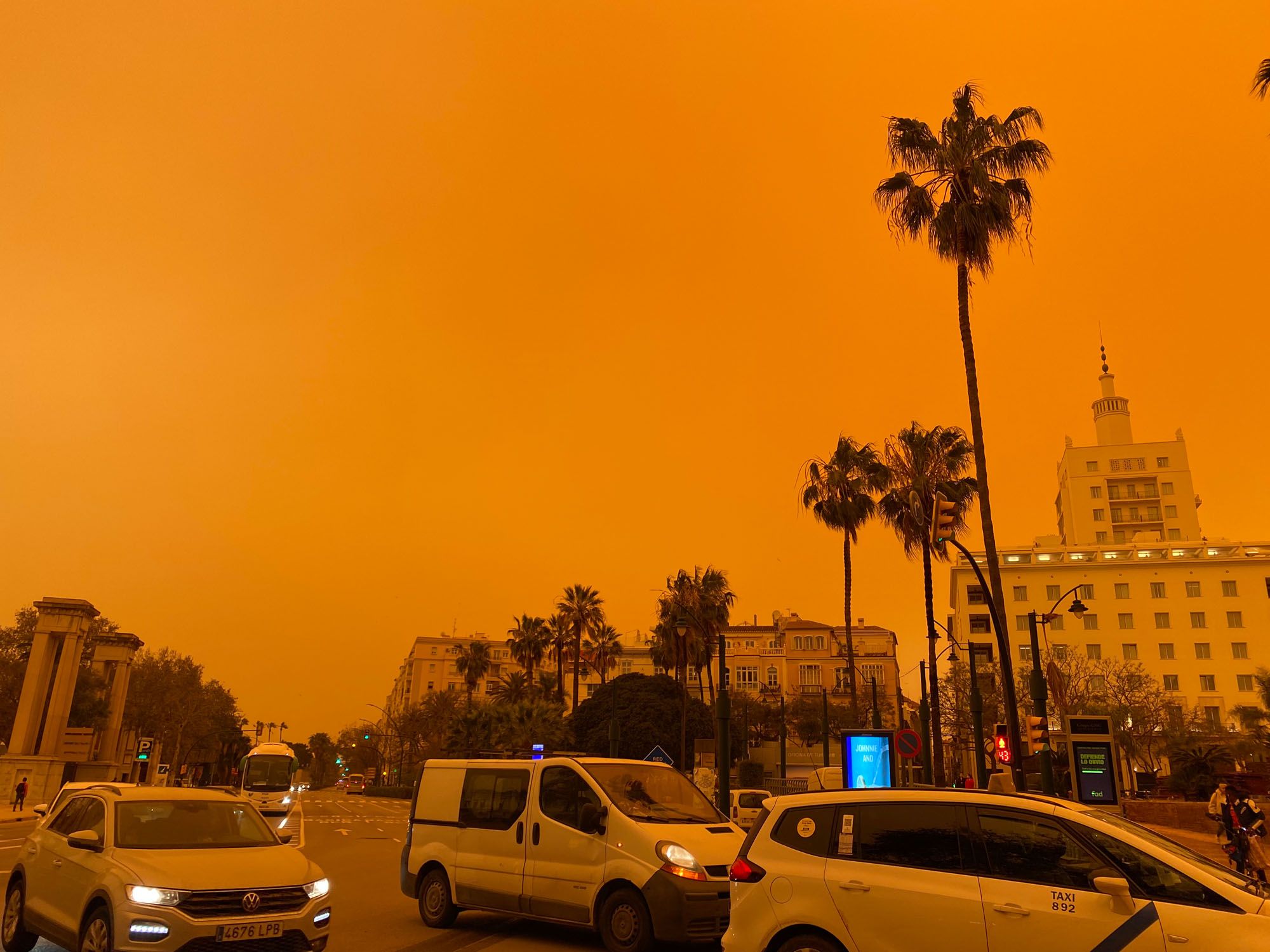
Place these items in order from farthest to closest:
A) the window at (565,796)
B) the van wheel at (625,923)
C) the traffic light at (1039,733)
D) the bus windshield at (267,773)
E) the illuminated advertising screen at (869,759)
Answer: the bus windshield at (267,773) < the traffic light at (1039,733) < the illuminated advertising screen at (869,759) < the window at (565,796) < the van wheel at (625,923)

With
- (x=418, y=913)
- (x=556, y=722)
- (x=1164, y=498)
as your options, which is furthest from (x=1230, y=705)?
(x=418, y=913)

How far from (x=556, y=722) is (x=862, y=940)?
5693cm

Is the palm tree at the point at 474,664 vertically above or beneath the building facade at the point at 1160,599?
beneath

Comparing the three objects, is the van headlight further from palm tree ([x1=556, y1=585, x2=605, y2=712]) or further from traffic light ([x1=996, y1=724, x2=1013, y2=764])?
palm tree ([x1=556, y1=585, x2=605, y2=712])

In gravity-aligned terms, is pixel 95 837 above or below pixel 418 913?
above

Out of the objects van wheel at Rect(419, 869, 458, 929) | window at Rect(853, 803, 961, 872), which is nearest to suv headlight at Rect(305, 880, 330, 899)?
van wheel at Rect(419, 869, 458, 929)

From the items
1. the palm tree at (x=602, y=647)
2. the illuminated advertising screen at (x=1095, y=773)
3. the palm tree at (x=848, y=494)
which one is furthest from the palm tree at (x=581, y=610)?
the illuminated advertising screen at (x=1095, y=773)

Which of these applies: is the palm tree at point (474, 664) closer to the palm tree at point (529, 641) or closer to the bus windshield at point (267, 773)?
the palm tree at point (529, 641)

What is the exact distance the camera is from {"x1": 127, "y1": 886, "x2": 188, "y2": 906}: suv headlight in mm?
6934

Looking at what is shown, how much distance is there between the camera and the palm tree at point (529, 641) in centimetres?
7469

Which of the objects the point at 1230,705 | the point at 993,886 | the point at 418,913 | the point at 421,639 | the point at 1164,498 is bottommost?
the point at 418,913

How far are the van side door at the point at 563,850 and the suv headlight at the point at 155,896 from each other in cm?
404

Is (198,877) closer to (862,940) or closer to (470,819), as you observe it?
(470,819)

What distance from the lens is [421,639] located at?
150 meters
